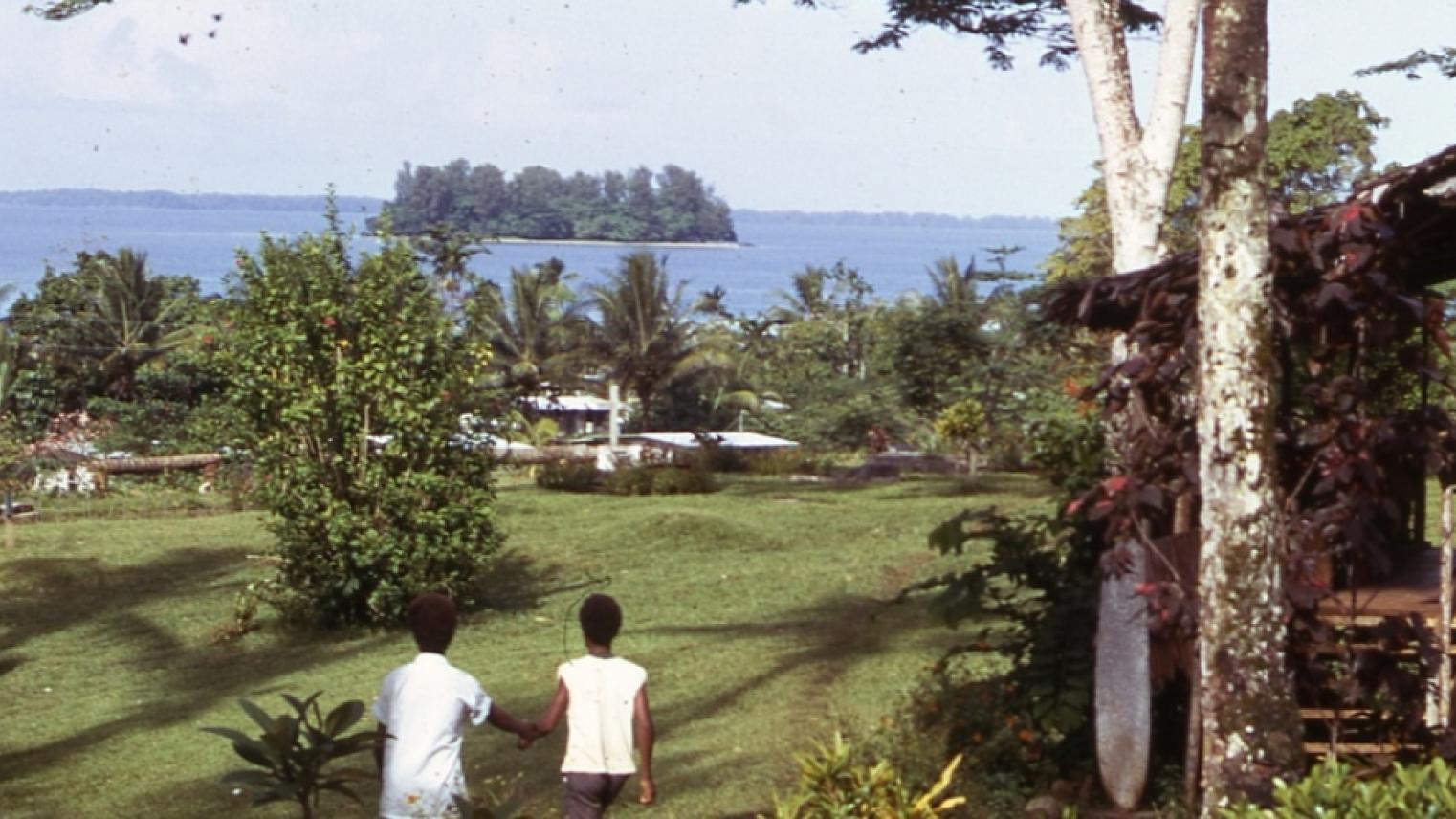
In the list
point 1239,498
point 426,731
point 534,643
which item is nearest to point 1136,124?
point 534,643

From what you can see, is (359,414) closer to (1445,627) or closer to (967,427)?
(1445,627)

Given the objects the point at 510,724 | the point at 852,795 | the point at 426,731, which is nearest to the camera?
the point at 426,731

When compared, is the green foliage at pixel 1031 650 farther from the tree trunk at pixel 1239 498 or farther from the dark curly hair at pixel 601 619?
the dark curly hair at pixel 601 619

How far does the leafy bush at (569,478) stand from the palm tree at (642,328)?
2052 centimetres

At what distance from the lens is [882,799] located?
292 inches

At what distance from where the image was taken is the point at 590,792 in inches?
268

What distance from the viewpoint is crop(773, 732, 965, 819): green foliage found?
24.1ft

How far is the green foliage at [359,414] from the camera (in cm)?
1617

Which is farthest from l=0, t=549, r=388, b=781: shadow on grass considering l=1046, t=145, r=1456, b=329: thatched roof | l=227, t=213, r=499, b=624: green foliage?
l=1046, t=145, r=1456, b=329: thatched roof

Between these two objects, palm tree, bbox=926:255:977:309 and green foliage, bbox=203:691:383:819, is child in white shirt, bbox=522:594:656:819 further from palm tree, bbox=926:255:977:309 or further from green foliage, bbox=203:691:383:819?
palm tree, bbox=926:255:977:309

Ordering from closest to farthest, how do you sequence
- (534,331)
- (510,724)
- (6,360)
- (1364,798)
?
(1364,798) → (510,724) → (6,360) → (534,331)

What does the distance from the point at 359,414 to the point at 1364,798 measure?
11846 millimetres

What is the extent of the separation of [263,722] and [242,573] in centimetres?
1635

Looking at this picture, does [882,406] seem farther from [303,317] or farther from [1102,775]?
[1102,775]
